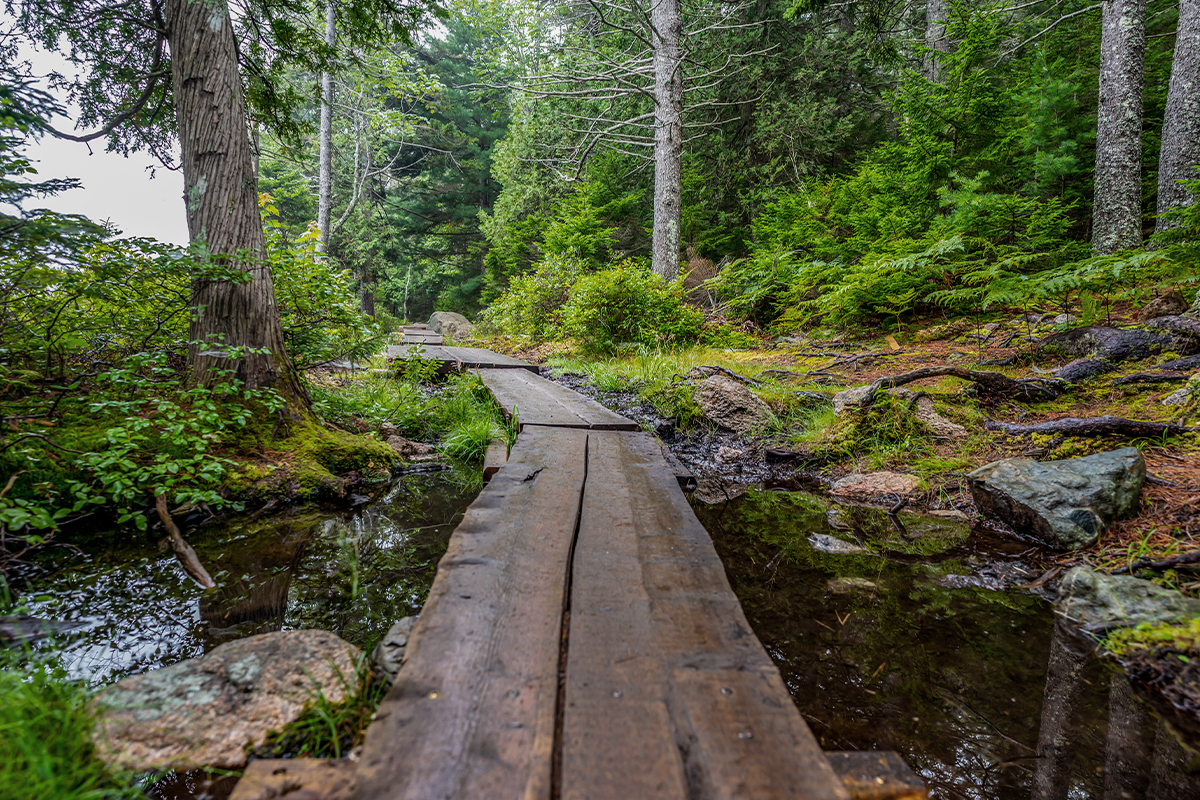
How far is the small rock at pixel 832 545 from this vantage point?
2.39m

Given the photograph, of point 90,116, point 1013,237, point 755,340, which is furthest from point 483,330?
point 1013,237

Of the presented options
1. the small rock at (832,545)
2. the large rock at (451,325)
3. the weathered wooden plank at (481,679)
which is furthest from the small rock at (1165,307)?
the large rock at (451,325)

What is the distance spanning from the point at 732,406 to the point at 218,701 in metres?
3.93

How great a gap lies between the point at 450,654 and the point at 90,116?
6.10 metres

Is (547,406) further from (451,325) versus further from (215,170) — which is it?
(451,325)

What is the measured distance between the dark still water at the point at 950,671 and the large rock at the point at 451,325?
15.6 m

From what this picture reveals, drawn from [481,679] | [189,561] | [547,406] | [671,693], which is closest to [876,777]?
[671,693]

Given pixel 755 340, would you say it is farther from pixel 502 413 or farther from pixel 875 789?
pixel 875 789

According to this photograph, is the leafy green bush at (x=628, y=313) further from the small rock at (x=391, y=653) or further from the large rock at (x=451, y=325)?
the large rock at (x=451, y=325)

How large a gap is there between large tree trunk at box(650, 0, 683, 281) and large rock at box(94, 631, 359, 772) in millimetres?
9131

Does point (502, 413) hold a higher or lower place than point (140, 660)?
higher

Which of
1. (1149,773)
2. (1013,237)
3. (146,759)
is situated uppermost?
(1013,237)

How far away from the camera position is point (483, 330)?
1600 cm

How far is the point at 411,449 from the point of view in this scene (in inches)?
164
